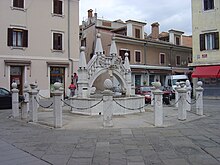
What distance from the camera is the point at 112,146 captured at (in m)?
7.61

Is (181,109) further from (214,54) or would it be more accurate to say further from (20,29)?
(20,29)

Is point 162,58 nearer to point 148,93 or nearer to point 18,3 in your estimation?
point 148,93

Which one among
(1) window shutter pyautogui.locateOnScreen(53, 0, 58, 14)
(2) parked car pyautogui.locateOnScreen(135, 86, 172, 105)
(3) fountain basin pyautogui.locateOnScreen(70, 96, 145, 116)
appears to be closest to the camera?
(3) fountain basin pyautogui.locateOnScreen(70, 96, 145, 116)

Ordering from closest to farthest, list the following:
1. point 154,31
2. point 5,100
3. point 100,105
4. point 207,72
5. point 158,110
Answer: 1. point 158,110
2. point 100,105
3. point 5,100
4. point 207,72
5. point 154,31

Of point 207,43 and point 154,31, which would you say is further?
point 154,31

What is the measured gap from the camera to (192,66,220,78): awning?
26594 mm

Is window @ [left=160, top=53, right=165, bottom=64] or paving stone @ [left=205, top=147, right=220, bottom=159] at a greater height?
window @ [left=160, top=53, right=165, bottom=64]

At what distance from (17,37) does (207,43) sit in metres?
19.5

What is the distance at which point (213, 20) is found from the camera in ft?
90.7

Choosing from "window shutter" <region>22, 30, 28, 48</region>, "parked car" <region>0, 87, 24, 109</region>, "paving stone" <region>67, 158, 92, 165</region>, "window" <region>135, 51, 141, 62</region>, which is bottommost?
"paving stone" <region>67, 158, 92, 165</region>

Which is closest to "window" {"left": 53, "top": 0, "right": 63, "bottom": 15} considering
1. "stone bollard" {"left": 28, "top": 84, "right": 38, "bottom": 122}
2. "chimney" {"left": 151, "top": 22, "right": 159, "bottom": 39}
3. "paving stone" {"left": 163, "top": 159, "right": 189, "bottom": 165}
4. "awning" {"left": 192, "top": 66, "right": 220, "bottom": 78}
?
"awning" {"left": 192, "top": 66, "right": 220, "bottom": 78}

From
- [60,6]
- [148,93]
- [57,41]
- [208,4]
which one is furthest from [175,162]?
[60,6]

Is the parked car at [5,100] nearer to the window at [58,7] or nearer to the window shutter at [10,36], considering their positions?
the window shutter at [10,36]

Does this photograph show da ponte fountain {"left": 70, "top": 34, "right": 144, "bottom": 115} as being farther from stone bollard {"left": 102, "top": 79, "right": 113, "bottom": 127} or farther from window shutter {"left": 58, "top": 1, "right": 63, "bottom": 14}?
window shutter {"left": 58, "top": 1, "right": 63, "bottom": 14}
